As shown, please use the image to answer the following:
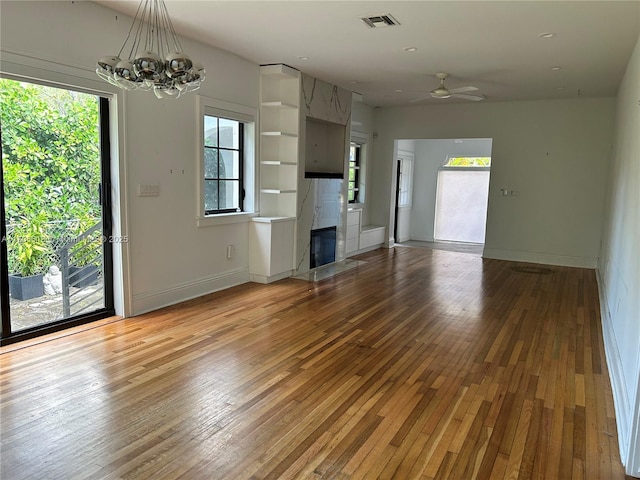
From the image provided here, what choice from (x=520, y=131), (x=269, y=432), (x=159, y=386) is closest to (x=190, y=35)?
(x=159, y=386)

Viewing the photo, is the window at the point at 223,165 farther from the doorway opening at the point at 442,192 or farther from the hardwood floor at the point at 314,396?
the doorway opening at the point at 442,192

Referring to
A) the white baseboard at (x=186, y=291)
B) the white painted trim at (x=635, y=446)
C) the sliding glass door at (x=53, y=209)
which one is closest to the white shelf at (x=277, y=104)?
the white baseboard at (x=186, y=291)

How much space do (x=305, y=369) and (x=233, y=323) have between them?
1223 millimetres

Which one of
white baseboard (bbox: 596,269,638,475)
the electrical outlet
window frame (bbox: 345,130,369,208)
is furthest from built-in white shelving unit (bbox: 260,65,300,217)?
white baseboard (bbox: 596,269,638,475)

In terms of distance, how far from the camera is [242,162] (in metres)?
5.92

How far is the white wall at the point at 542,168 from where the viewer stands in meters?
7.52

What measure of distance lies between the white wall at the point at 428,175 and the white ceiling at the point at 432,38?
12.4 ft

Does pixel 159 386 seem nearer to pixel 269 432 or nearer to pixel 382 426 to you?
pixel 269 432

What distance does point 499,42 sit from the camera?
179 inches

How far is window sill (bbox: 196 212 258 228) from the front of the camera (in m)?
5.21

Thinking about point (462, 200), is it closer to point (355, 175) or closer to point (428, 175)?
point (428, 175)

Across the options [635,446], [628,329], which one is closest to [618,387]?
[628,329]

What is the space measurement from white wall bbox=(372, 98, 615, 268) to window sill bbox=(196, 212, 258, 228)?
4411 mm

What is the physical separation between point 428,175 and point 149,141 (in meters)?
7.53
